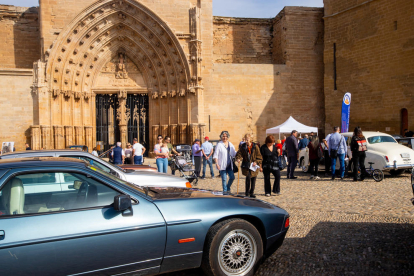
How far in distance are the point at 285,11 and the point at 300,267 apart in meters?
18.9

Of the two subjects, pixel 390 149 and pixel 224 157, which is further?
pixel 390 149

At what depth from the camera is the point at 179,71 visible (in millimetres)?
19078

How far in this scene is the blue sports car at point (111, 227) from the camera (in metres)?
2.75

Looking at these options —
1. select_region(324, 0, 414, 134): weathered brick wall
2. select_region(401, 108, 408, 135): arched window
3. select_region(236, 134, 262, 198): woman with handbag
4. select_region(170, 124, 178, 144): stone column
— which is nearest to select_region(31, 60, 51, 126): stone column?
select_region(170, 124, 178, 144): stone column

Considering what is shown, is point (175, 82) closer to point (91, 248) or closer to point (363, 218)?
point (363, 218)

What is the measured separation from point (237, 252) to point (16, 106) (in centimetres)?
1706

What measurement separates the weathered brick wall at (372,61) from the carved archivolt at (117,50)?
8480 mm

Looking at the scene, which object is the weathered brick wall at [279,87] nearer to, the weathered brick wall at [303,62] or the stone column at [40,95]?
the weathered brick wall at [303,62]

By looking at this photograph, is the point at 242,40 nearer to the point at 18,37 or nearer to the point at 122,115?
the point at 122,115

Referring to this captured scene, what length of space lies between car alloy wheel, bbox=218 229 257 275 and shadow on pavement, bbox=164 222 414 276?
0.98ft

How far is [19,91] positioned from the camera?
17.3 metres

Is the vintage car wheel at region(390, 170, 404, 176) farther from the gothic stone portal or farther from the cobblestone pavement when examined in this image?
the gothic stone portal

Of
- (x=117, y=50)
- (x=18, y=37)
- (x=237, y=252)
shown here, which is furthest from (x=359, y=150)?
(x=18, y=37)

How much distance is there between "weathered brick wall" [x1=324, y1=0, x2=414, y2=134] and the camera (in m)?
16.4
